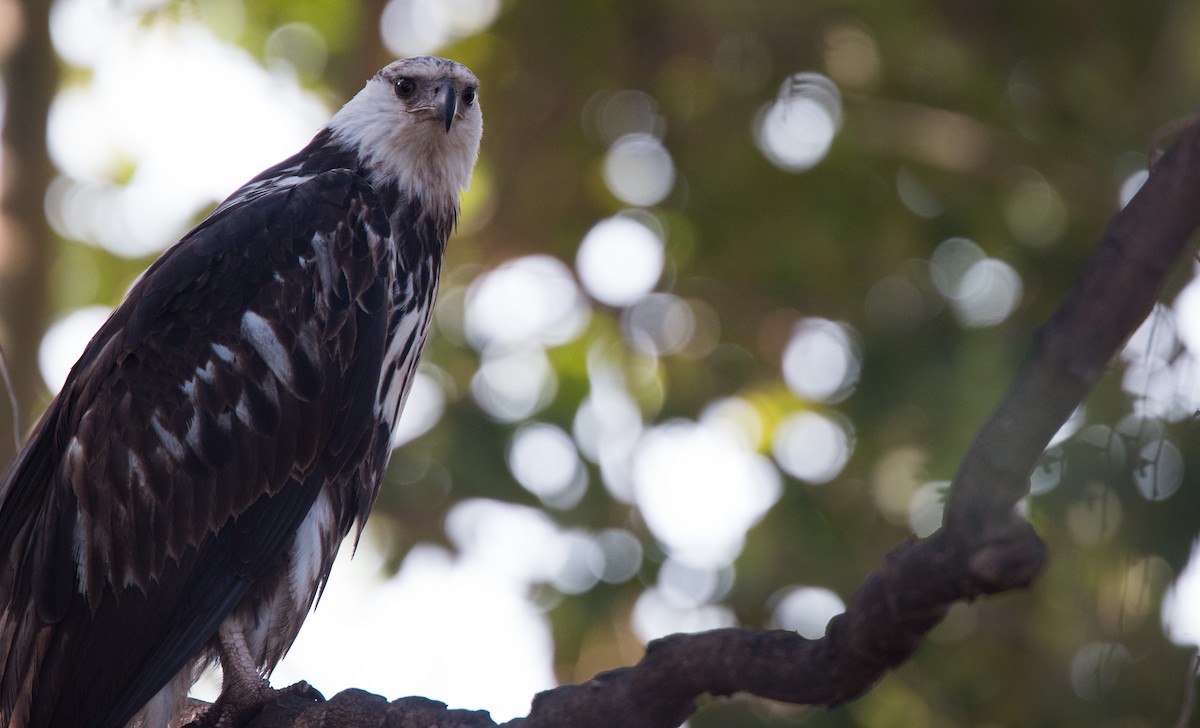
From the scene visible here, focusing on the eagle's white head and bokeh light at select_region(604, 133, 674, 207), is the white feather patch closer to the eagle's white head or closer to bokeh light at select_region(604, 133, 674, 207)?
the eagle's white head

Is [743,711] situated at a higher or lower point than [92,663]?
higher

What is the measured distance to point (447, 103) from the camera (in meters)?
5.05

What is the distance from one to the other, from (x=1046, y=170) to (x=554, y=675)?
14.1 feet

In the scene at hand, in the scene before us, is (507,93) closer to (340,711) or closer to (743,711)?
(743,711)

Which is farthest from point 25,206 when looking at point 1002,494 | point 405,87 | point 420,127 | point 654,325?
point 1002,494

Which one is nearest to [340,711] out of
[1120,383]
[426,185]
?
[426,185]

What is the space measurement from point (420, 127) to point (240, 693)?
216 cm

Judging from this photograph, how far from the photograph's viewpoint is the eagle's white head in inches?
196

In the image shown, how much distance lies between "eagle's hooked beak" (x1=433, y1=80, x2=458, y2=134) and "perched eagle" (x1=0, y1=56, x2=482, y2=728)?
51 centimetres

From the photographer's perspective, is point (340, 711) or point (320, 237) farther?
point (320, 237)

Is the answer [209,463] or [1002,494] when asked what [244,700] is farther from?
[1002,494]

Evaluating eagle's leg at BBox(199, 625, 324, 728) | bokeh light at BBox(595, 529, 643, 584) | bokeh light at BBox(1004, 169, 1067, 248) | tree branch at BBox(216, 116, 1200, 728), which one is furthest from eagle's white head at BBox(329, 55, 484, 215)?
bokeh light at BBox(1004, 169, 1067, 248)

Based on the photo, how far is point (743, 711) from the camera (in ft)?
23.2

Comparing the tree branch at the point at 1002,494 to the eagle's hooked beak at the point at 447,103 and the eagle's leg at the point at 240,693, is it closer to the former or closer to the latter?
the eagle's leg at the point at 240,693
